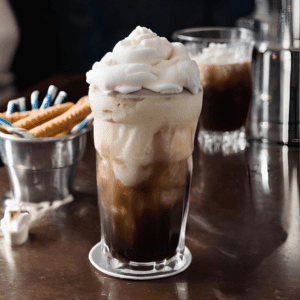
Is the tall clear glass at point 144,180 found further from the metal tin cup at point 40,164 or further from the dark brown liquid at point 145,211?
the metal tin cup at point 40,164

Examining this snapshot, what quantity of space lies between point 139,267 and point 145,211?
8cm

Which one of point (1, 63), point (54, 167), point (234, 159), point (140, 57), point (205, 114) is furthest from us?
point (1, 63)

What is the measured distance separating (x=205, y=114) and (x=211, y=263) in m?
0.61

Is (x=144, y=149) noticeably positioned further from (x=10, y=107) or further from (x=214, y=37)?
→ (x=214, y=37)

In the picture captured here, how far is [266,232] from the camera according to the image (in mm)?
756

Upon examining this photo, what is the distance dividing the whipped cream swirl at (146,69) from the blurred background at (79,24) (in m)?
2.30

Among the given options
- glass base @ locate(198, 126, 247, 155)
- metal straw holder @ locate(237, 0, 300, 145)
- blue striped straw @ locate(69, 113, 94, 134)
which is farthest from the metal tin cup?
metal straw holder @ locate(237, 0, 300, 145)

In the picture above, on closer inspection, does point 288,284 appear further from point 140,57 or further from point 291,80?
point 291,80

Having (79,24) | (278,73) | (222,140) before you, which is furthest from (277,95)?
(79,24)

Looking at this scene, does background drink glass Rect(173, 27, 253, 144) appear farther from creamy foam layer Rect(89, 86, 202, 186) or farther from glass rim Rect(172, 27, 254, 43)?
creamy foam layer Rect(89, 86, 202, 186)

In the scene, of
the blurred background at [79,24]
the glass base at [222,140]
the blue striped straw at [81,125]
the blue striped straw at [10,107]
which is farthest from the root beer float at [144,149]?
the blurred background at [79,24]

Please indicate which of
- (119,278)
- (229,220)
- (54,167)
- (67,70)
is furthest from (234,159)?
(67,70)

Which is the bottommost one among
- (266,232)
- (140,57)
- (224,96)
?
(266,232)

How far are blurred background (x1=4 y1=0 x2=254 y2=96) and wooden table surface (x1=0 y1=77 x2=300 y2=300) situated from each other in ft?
6.44
